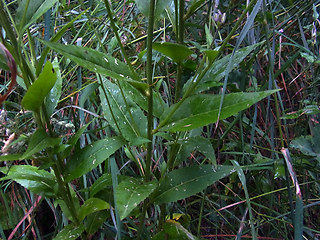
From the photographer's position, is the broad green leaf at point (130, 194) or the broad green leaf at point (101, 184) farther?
the broad green leaf at point (101, 184)

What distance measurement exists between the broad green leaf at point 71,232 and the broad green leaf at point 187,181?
22 centimetres

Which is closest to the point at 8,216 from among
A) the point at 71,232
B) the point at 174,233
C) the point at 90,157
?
the point at 71,232

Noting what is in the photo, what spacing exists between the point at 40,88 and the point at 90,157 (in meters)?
0.24

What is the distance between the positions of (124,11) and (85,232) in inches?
44.3

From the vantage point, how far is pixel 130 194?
0.72 m

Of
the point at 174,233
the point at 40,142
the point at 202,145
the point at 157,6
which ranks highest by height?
the point at 157,6

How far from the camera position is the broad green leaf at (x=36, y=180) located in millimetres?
838

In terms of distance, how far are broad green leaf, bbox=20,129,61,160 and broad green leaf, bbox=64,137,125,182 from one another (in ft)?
0.35

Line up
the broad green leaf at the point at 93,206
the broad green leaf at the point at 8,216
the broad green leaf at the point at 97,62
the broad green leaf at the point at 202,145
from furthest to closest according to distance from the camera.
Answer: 1. the broad green leaf at the point at 8,216
2. the broad green leaf at the point at 93,206
3. the broad green leaf at the point at 202,145
4. the broad green leaf at the point at 97,62

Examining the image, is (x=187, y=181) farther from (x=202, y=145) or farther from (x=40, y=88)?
(x=40, y=88)

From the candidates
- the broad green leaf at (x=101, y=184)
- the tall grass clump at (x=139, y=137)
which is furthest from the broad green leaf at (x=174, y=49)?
the broad green leaf at (x=101, y=184)

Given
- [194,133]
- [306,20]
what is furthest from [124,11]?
[194,133]

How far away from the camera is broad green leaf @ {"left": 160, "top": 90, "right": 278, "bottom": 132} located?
2.24 ft

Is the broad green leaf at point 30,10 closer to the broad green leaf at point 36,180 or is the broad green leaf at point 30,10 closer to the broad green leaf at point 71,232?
the broad green leaf at point 36,180
